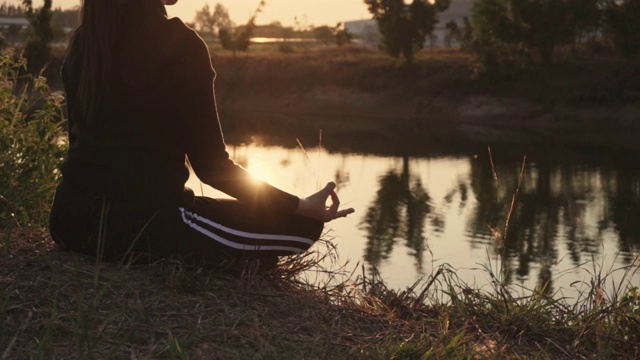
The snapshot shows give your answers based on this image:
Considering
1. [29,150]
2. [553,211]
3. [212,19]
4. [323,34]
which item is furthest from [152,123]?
[212,19]

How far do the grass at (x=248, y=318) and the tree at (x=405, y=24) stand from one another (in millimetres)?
29184

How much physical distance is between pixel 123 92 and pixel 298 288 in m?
0.91

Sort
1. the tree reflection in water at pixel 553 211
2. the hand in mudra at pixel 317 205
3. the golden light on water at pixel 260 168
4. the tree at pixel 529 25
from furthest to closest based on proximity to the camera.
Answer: the tree at pixel 529 25 < the golden light on water at pixel 260 168 < the tree reflection in water at pixel 553 211 < the hand in mudra at pixel 317 205

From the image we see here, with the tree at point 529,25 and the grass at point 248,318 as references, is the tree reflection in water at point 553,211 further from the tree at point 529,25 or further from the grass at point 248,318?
the tree at point 529,25

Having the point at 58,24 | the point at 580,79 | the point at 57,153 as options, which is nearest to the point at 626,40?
the point at 580,79

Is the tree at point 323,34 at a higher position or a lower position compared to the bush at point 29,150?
lower

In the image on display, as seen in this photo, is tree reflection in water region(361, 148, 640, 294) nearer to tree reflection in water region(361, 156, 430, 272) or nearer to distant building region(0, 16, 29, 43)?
tree reflection in water region(361, 156, 430, 272)

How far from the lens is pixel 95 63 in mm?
2557

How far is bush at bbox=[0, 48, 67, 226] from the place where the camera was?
418cm

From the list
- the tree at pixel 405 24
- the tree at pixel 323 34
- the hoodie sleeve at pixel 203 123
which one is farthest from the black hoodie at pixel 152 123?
the tree at pixel 323 34

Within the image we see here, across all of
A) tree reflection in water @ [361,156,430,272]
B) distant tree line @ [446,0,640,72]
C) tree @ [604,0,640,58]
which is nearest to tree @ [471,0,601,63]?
distant tree line @ [446,0,640,72]

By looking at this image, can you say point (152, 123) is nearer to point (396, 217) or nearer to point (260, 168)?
point (396, 217)

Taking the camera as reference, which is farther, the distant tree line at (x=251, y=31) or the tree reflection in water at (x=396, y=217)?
the distant tree line at (x=251, y=31)

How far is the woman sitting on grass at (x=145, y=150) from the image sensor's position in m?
2.60
